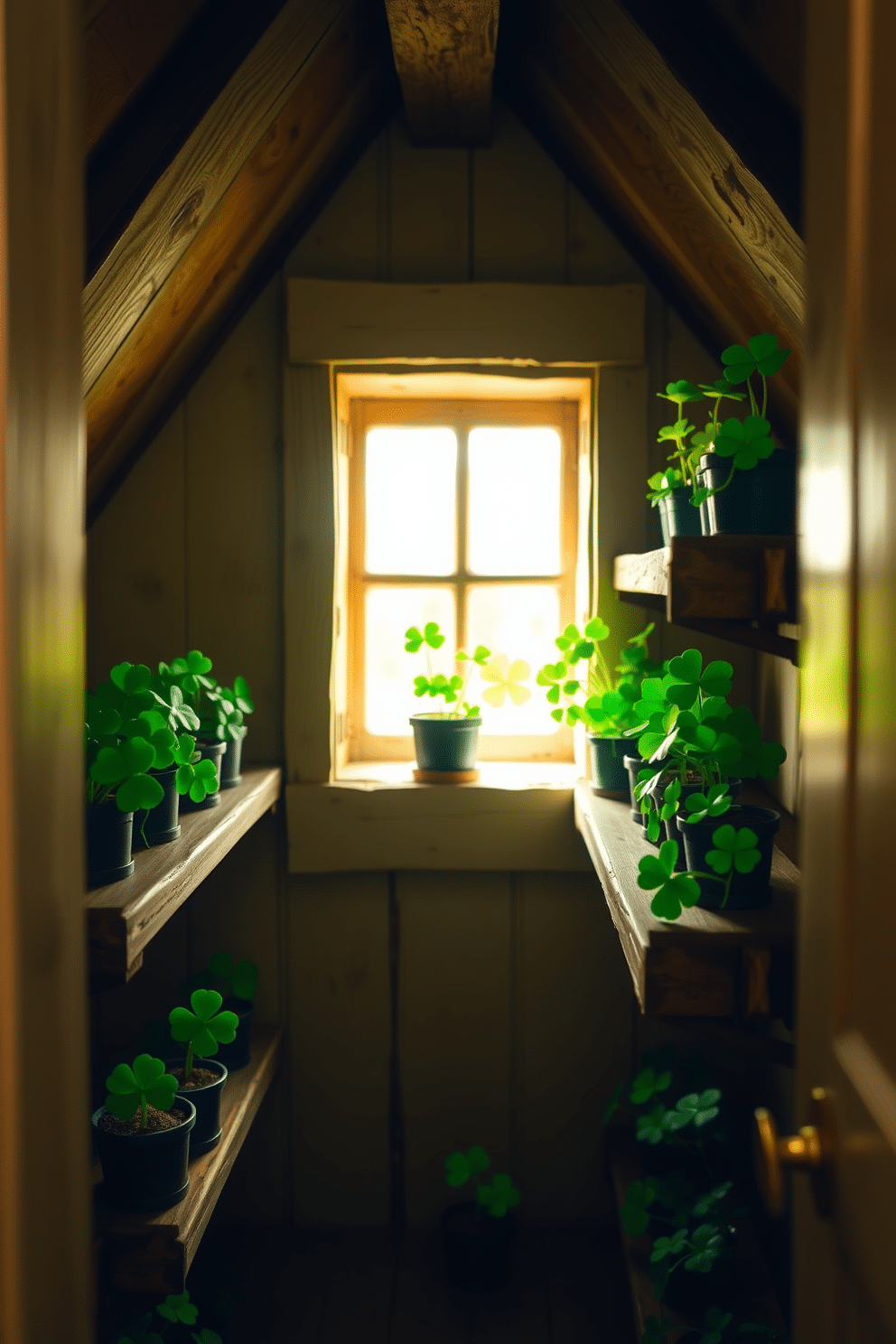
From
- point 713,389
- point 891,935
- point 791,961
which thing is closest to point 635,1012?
point 791,961

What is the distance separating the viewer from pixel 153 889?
4.23 feet

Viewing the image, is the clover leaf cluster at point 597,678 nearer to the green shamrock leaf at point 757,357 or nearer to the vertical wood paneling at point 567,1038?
the vertical wood paneling at point 567,1038

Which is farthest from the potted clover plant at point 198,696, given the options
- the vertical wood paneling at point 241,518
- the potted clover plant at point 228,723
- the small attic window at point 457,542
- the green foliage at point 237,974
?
the small attic window at point 457,542

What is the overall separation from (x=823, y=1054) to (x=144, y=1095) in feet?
3.38

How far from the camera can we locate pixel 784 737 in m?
1.82

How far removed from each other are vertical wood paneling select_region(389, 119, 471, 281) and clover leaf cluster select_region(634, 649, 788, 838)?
1.14 meters

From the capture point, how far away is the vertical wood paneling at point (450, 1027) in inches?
85.4

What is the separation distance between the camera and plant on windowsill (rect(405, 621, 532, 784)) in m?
2.13

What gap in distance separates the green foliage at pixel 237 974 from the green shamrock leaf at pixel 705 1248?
924 millimetres

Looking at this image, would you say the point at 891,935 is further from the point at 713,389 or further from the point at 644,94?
the point at 644,94

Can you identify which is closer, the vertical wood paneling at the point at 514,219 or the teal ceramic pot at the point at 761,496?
the teal ceramic pot at the point at 761,496

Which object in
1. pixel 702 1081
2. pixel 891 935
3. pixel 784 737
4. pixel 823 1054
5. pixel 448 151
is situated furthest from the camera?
pixel 448 151

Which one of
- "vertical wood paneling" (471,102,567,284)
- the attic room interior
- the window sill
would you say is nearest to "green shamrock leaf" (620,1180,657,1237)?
the attic room interior

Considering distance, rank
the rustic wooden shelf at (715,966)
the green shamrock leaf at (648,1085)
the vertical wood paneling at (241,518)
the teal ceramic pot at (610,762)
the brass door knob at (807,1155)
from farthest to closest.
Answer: the vertical wood paneling at (241,518), the teal ceramic pot at (610,762), the green shamrock leaf at (648,1085), the rustic wooden shelf at (715,966), the brass door knob at (807,1155)
